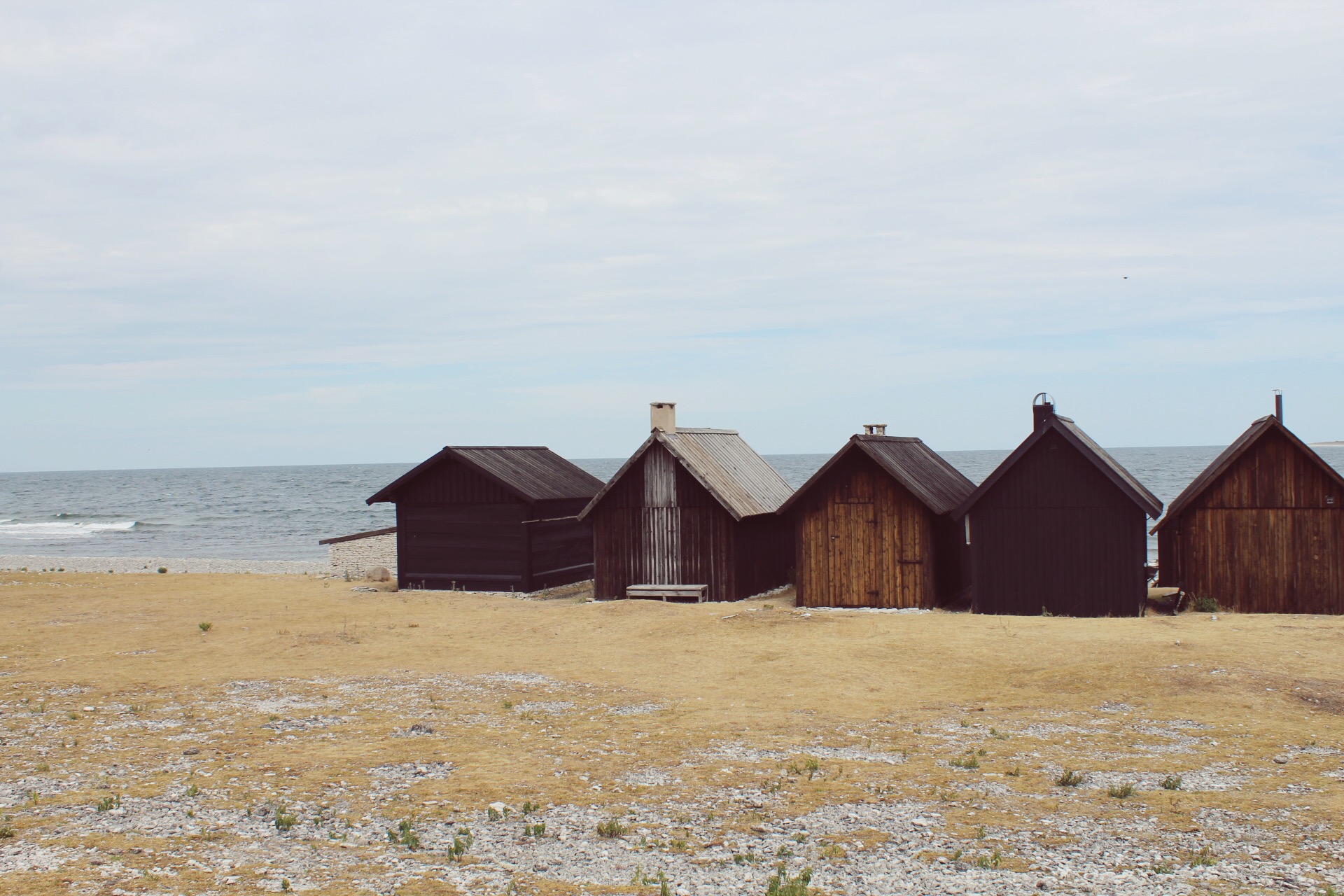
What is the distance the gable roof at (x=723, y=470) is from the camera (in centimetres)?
3023

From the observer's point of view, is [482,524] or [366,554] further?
[366,554]

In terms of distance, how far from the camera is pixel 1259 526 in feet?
83.8

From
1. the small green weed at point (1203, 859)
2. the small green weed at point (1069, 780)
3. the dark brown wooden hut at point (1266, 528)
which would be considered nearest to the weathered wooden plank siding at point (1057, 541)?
the dark brown wooden hut at point (1266, 528)

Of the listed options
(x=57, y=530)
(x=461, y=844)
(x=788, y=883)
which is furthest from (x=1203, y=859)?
(x=57, y=530)

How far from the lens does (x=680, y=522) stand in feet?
102

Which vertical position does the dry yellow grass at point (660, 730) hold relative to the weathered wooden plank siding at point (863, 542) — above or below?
below

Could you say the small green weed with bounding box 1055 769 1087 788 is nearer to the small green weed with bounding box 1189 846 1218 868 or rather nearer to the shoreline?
the small green weed with bounding box 1189 846 1218 868

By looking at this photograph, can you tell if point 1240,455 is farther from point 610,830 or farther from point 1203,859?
point 610,830

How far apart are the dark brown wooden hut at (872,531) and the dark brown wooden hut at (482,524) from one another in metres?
7.80

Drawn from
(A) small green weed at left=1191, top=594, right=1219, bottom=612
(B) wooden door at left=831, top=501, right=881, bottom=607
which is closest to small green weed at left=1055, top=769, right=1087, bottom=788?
(A) small green weed at left=1191, top=594, right=1219, bottom=612

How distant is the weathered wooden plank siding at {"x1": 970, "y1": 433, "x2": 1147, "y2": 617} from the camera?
25484 millimetres

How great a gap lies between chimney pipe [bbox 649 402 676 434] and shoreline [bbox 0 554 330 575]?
1871cm

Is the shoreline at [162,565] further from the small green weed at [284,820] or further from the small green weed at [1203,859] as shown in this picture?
the small green weed at [1203,859]

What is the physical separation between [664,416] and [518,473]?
5657 mm
